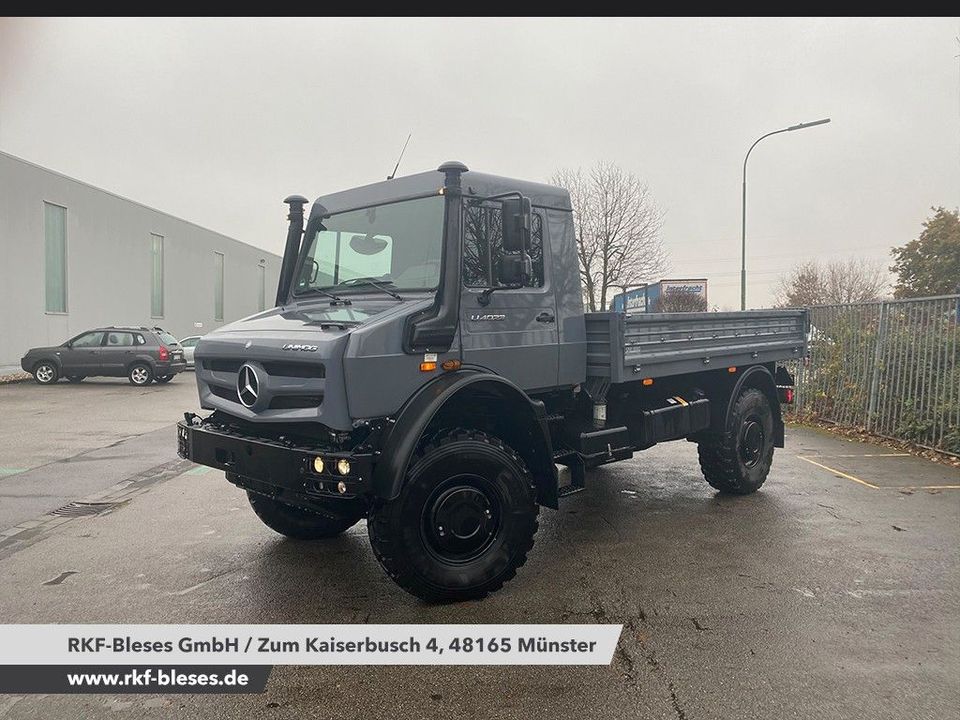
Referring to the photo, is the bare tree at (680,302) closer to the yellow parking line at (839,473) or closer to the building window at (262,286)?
the yellow parking line at (839,473)

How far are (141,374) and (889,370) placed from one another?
744 inches

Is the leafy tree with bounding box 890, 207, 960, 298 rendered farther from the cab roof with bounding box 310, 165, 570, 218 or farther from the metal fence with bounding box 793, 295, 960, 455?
the cab roof with bounding box 310, 165, 570, 218

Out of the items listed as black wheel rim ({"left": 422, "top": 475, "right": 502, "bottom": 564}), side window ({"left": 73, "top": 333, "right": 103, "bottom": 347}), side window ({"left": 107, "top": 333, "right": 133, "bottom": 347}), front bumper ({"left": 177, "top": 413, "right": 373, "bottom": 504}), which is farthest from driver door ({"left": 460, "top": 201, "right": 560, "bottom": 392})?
side window ({"left": 73, "top": 333, "right": 103, "bottom": 347})

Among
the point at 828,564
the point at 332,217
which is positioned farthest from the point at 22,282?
the point at 828,564

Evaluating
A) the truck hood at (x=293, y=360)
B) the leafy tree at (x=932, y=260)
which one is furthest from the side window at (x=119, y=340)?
the leafy tree at (x=932, y=260)

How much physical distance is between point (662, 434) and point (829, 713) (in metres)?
3.16

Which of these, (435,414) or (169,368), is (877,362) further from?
(169,368)

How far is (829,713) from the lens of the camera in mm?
2969

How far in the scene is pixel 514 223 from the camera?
4.32 m

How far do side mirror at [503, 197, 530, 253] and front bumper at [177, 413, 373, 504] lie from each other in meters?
1.57

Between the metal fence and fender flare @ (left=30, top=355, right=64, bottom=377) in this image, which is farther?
fender flare @ (left=30, top=355, right=64, bottom=377)

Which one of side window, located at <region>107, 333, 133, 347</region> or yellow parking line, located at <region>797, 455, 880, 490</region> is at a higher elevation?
side window, located at <region>107, 333, 133, 347</region>

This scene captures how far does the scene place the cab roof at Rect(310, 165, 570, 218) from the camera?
4641 millimetres

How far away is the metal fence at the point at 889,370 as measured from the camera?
8945 mm
